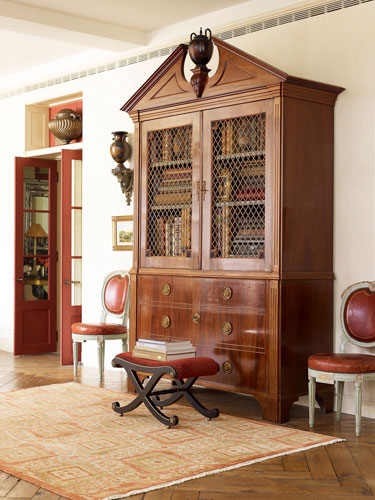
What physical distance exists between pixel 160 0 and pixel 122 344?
3.12 meters

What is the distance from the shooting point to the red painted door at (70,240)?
25.5 feet

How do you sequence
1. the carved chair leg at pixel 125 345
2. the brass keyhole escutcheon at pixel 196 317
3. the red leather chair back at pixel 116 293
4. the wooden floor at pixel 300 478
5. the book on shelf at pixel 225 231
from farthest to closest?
the red leather chair back at pixel 116 293, the carved chair leg at pixel 125 345, the brass keyhole escutcheon at pixel 196 317, the book on shelf at pixel 225 231, the wooden floor at pixel 300 478

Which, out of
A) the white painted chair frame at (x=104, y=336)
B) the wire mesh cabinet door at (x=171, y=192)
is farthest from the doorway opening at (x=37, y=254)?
the wire mesh cabinet door at (x=171, y=192)

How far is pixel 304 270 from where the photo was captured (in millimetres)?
5289

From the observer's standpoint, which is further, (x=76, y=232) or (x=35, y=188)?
(x=35, y=188)

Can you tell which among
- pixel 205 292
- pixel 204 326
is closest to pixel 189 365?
pixel 204 326

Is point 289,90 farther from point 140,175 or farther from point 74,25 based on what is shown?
point 74,25

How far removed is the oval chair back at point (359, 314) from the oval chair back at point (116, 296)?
231 centimetres

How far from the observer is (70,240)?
7.85m

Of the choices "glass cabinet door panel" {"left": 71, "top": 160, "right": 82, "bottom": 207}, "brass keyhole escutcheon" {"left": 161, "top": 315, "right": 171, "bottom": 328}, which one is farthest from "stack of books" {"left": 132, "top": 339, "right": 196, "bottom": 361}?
"glass cabinet door panel" {"left": 71, "top": 160, "right": 82, "bottom": 207}

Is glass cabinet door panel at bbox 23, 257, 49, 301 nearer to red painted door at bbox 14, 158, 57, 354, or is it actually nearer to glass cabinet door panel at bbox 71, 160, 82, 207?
red painted door at bbox 14, 158, 57, 354

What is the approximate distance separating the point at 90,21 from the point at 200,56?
1688mm

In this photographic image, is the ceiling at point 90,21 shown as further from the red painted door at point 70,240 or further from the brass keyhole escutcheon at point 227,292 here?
the brass keyhole escutcheon at point 227,292

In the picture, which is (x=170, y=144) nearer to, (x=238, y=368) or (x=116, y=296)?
(x=116, y=296)
